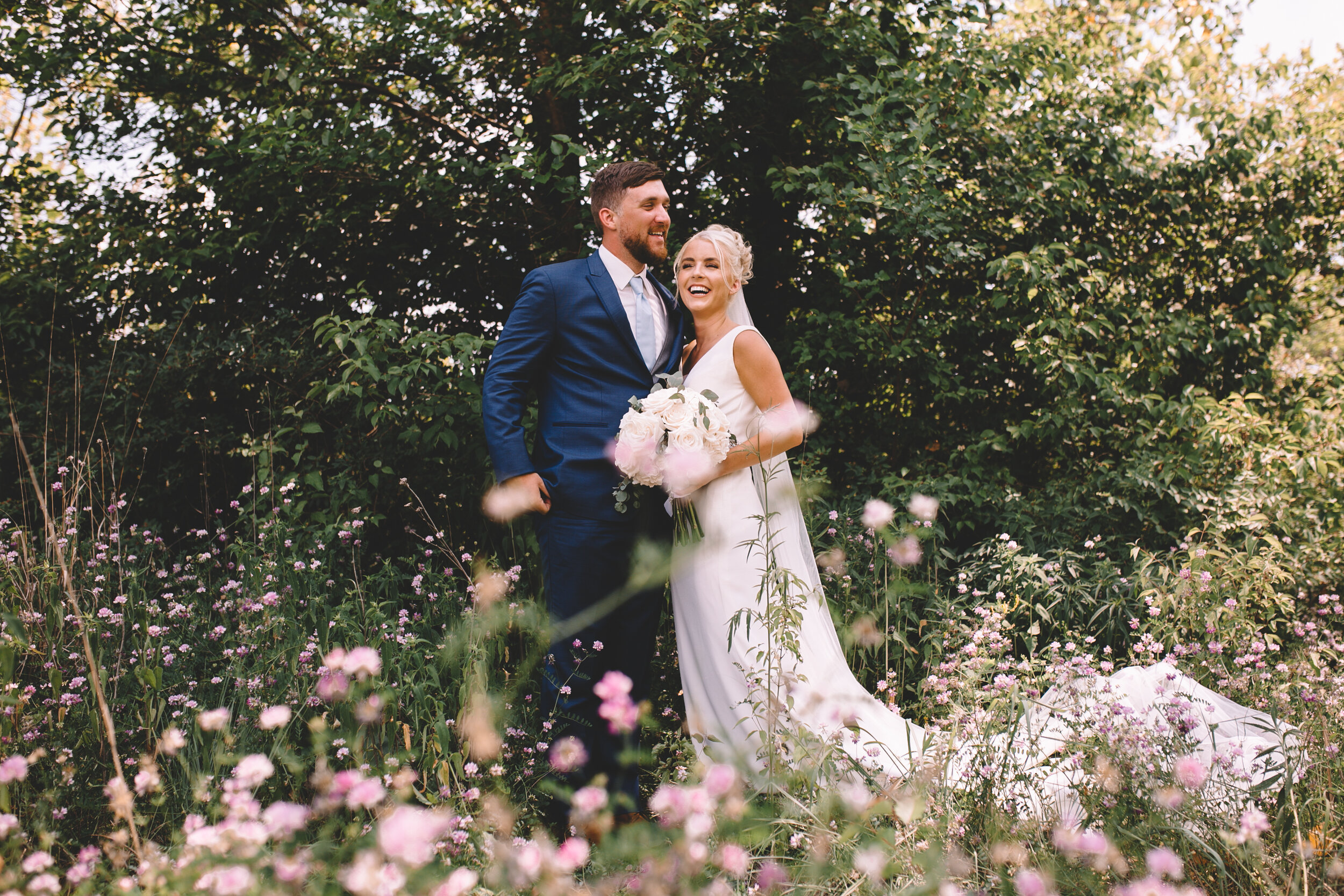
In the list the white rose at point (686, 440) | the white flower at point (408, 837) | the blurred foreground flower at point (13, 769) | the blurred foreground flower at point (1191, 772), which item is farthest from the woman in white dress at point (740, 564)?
the blurred foreground flower at point (13, 769)

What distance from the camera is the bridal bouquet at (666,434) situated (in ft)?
7.84

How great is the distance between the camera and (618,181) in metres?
2.85

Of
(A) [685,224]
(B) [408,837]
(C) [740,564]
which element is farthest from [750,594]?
(A) [685,224]

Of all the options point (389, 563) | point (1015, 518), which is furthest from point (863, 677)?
point (389, 563)

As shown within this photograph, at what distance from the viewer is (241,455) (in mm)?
4523

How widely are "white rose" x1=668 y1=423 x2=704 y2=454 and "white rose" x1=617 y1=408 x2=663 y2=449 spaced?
45 millimetres

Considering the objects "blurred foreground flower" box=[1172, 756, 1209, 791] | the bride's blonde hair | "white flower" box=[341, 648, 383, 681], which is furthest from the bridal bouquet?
"blurred foreground flower" box=[1172, 756, 1209, 791]

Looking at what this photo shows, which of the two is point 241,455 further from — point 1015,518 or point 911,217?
point 1015,518

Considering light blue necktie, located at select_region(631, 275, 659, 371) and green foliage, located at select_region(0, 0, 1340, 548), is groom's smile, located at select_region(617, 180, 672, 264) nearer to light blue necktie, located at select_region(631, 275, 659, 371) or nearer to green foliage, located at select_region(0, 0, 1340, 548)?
light blue necktie, located at select_region(631, 275, 659, 371)

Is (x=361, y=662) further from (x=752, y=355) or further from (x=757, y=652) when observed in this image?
(x=752, y=355)

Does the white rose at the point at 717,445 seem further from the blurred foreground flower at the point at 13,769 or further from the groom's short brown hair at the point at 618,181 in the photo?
the blurred foreground flower at the point at 13,769

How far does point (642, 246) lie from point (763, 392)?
638mm

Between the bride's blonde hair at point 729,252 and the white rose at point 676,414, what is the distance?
0.76 m

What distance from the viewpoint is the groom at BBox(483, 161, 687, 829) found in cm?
263
